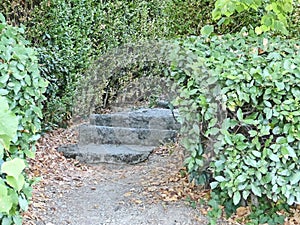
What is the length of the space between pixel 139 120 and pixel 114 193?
1.65 m

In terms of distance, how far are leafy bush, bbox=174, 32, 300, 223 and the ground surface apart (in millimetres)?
393

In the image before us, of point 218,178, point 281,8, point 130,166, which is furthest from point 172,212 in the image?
point 281,8

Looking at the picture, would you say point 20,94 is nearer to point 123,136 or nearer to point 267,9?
point 267,9

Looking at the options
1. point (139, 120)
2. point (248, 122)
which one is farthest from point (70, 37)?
point (248, 122)

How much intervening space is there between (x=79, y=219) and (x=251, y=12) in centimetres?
344

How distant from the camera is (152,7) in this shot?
7.12 metres

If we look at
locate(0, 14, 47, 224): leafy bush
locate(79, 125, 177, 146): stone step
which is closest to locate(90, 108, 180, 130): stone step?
locate(79, 125, 177, 146): stone step

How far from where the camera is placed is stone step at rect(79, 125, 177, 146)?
4.80m

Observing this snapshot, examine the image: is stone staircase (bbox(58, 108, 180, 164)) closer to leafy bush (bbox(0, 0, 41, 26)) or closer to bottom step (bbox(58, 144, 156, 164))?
bottom step (bbox(58, 144, 156, 164))

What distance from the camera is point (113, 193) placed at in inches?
140

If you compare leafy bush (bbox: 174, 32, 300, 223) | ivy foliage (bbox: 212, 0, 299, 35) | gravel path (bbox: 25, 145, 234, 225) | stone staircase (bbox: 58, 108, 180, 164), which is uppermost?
ivy foliage (bbox: 212, 0, 299, 35)

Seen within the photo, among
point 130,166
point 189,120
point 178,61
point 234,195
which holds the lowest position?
point 130,166

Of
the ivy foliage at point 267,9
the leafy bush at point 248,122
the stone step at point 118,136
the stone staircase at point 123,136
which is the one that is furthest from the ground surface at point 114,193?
the ivy foliage at point 267,9

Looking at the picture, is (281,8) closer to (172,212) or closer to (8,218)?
(172,212)
